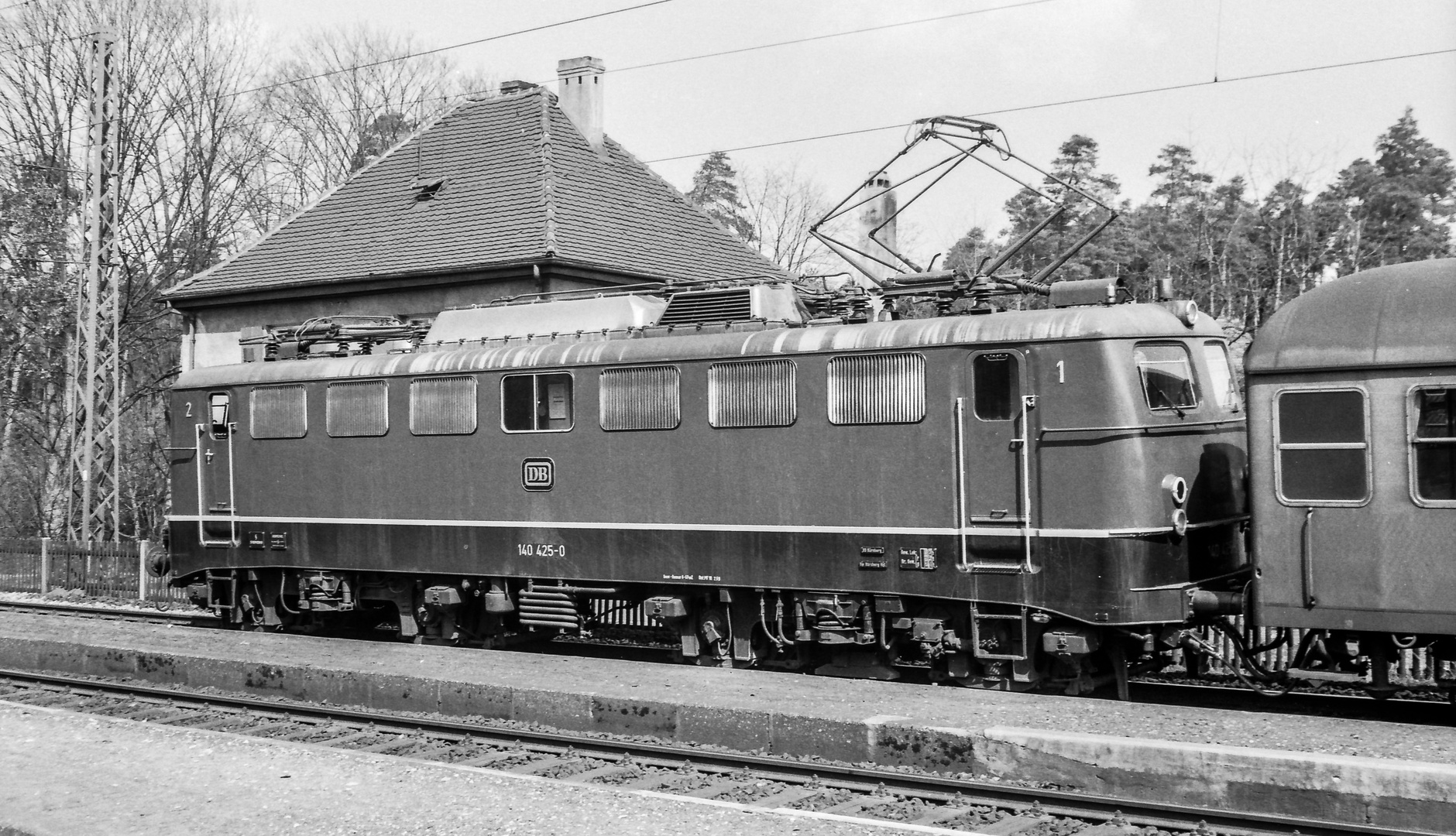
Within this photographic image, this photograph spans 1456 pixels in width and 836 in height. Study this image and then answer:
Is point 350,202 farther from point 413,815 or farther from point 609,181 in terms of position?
point 413,815

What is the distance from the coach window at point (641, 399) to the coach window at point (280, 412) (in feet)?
15.2

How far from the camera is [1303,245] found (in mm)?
37625

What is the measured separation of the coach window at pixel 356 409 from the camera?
1544 cm

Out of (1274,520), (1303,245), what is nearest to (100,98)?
(1274,520)

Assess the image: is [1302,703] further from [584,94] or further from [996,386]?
[584,94]

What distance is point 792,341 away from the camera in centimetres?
1249

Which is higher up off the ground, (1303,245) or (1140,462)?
(1303,245)

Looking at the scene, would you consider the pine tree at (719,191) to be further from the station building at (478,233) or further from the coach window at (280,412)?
the coach window at (280,412)

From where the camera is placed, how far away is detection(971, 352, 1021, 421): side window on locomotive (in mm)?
11359

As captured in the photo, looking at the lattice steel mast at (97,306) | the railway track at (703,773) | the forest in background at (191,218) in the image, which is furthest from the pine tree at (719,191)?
the railway track at (703,773)

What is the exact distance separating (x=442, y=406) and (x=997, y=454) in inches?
256

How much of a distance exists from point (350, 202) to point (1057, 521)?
22.5 meters

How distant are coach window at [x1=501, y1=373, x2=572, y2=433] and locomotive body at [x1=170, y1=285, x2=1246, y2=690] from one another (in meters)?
0.03

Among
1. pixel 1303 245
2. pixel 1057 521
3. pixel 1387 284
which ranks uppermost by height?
pixel 1303 245
